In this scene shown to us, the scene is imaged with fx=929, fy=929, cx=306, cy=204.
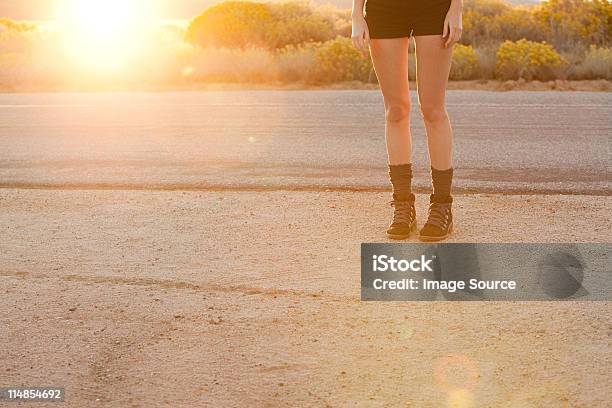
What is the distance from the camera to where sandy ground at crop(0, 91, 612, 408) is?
3328 mm

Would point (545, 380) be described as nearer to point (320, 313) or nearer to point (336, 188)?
point (320, 313)

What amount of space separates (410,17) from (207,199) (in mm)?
2357

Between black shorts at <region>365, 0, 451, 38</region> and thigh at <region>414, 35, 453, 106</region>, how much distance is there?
5 centimetres

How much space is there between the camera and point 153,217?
6.18m

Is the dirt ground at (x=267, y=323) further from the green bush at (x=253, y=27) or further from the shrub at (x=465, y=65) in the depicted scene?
the green bush at (x=253, y=27)

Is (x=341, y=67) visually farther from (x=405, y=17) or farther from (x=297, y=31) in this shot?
(x=405, y=17)

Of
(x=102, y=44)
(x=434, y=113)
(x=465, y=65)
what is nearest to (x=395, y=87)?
(x=434, y=113)

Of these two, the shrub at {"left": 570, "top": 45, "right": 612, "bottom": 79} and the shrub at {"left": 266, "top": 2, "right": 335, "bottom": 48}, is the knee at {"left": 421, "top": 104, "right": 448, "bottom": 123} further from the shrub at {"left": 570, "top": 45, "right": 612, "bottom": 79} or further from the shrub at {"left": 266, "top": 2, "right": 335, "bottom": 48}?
the shrub at {"left": 266, "top": 2, "right": 335, "bottom": 48}

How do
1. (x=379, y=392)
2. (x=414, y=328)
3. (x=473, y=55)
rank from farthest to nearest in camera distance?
1. (x=473, y=55)
2. (x=414, y=328)
3. (x=379, y=392)

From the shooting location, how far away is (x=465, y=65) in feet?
60.7

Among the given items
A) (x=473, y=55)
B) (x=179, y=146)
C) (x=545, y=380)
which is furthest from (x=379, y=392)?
(x=473, y=55)

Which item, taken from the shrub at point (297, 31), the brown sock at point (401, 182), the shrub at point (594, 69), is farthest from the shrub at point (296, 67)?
the brown sock at point (401, 182)

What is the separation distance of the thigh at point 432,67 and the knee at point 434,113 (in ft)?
0.07

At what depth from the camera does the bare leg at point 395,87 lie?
17.0ft
